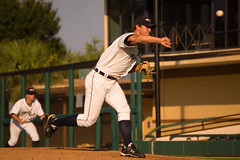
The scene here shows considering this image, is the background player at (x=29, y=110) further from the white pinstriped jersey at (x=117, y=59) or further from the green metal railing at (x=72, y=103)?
the white pinstriped jersey at (x=117, y=59)

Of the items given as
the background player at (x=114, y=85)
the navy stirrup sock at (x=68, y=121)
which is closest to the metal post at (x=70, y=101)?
the navy stirrup sock at (x=68, y=121)

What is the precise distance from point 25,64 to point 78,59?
21763mm

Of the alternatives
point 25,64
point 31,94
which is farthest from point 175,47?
point 31,94

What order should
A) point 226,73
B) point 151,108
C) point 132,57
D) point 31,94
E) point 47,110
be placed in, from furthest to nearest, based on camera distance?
point 151,108
point 226,73
point 47,110
point 31,94
point 132,57

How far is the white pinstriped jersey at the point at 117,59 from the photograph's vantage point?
852cm

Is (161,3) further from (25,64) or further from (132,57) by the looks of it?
(132,57)

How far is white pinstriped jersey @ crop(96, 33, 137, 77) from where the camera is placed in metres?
8.52

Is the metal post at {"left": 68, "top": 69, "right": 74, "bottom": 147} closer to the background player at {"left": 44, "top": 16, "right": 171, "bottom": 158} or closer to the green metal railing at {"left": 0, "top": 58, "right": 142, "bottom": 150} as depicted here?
the green metal railing at {"left": 0, "top": 58, "right": 142, "bottom": 150}

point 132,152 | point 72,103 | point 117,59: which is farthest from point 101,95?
point 72,103

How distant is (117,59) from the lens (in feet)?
28.3

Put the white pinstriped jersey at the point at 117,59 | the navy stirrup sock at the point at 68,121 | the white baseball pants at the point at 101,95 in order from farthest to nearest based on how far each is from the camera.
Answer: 1. the navy stirrup sock at the point at 68,121
2. the white baseball pants at the point at 101,95
3. the white pinstriped jersey at the point at 117,59

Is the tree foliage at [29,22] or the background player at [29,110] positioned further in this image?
the tree foliage at [29,22]

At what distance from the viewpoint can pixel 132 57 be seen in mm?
8664

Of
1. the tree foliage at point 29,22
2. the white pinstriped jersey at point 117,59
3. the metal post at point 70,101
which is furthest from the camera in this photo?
the tree foliage at point 29,22
